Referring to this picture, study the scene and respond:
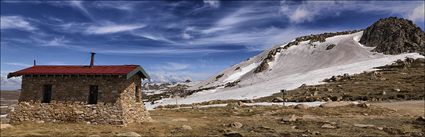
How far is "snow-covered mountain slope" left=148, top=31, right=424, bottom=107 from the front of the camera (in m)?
87.3

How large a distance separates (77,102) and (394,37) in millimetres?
112228

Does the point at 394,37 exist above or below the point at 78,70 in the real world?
above

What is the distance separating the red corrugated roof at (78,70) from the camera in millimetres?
31312

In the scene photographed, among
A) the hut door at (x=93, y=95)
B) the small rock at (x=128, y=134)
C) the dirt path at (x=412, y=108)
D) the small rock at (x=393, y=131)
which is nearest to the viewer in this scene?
the small rock at (x=128, y=134)

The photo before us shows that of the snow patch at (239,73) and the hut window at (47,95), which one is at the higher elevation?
the snow patch at (239,73)

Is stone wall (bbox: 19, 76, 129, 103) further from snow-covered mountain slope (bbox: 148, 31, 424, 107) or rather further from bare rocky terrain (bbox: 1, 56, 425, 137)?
snow-covered mountain slope (bbox: 148, 31, 424, 107)

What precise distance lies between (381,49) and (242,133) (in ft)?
338

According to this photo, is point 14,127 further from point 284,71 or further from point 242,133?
point 284,71

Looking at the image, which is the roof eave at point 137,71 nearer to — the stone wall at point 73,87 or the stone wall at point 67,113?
the stone wall at point 73,87

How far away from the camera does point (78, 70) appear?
3234 cm

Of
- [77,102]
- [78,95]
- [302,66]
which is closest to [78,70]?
[78,95]

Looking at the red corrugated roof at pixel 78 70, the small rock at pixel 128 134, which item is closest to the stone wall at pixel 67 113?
the red corrugated roof at pixel 78 70

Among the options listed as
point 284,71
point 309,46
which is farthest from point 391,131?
point 309,46

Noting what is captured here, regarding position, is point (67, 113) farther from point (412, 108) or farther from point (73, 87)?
point (412, 108)
